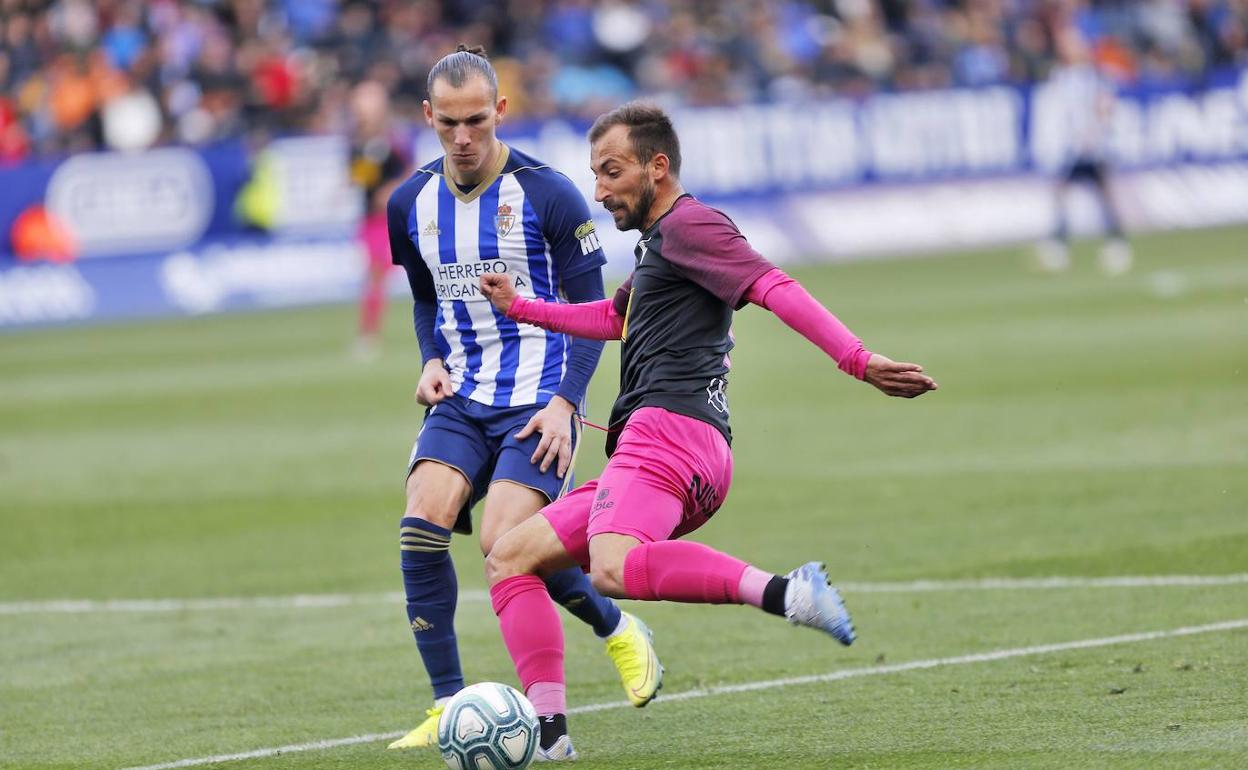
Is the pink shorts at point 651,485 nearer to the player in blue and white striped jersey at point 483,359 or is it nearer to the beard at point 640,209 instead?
the player in blue and white striped jersey at point 483,359

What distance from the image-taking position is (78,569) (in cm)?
1092

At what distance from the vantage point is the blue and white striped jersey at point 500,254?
6980mm

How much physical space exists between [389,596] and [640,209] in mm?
4022

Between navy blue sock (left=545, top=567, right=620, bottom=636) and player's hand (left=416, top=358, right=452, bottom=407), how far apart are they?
0.74 m

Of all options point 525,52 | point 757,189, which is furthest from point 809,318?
point 525,52

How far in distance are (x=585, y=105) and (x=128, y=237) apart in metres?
6.98

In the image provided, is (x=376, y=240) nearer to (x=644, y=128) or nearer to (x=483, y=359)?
(x=483, y=359)

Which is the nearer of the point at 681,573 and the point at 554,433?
the point at 681,573

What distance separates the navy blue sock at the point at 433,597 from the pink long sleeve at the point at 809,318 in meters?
1.49

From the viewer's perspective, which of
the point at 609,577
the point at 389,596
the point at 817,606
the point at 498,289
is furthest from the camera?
the point at 389,596

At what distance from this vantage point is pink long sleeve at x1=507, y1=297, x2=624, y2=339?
648 cm

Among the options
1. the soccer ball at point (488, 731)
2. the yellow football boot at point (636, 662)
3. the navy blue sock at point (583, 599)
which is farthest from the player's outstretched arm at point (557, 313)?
the soccer ball at point (488, 731)

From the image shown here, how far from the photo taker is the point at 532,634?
6316 mm

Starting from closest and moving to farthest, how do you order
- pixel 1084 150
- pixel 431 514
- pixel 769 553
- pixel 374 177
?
pixel 431 514
pixel 769 553
pixel 374 177
pixel 1084 150
